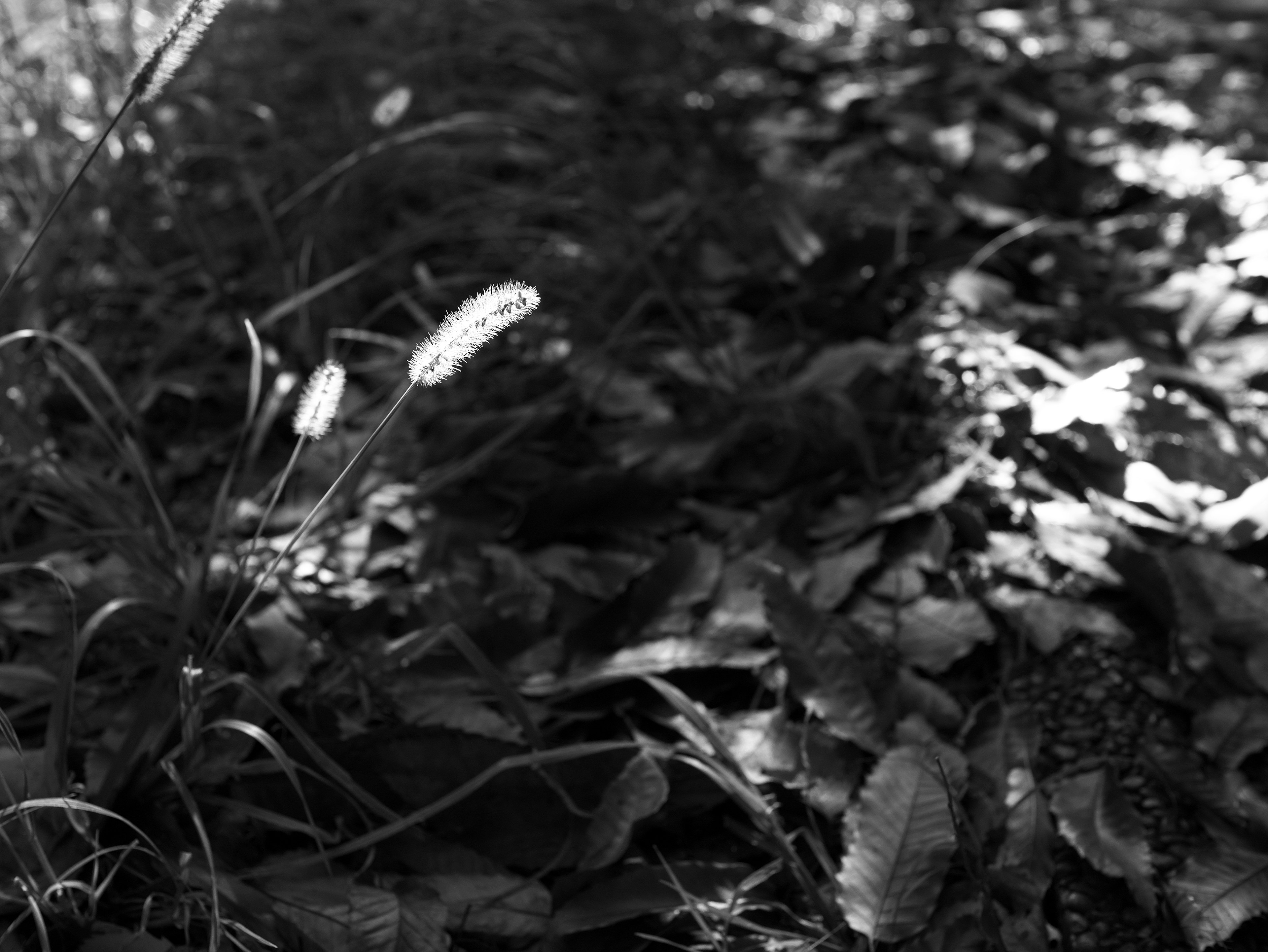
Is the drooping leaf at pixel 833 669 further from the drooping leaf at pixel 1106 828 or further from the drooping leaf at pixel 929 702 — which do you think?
the drooping leaf at pixel 1106 828

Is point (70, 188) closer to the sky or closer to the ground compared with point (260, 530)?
closer to the sky

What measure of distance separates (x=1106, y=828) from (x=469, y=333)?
610 millimetres

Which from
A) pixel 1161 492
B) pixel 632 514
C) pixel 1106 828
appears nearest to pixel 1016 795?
pixel 1106 828

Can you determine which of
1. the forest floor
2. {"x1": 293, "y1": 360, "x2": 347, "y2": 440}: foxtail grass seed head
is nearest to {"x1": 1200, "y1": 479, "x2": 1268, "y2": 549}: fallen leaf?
the forest floor

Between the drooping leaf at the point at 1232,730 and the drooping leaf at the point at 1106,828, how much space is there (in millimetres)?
98

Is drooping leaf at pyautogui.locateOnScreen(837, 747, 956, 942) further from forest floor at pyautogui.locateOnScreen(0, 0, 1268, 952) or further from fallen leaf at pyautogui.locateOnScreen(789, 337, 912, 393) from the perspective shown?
fallen leaf at pyautogui.locateOnScreen(789, 337, 912, 393)

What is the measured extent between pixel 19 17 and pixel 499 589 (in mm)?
2175

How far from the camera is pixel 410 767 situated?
931mm

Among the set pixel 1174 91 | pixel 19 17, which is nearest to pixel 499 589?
pixel 1174 91

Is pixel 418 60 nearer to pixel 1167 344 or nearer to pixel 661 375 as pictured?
pixel 661 375

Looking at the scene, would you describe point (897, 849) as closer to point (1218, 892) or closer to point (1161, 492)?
point (1218, 892)

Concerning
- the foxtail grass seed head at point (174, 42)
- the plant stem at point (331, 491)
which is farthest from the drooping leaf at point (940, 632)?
the foxtail grass seed head at point (174, 42)

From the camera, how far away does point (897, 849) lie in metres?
0.85

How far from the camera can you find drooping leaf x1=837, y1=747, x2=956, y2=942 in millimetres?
810
